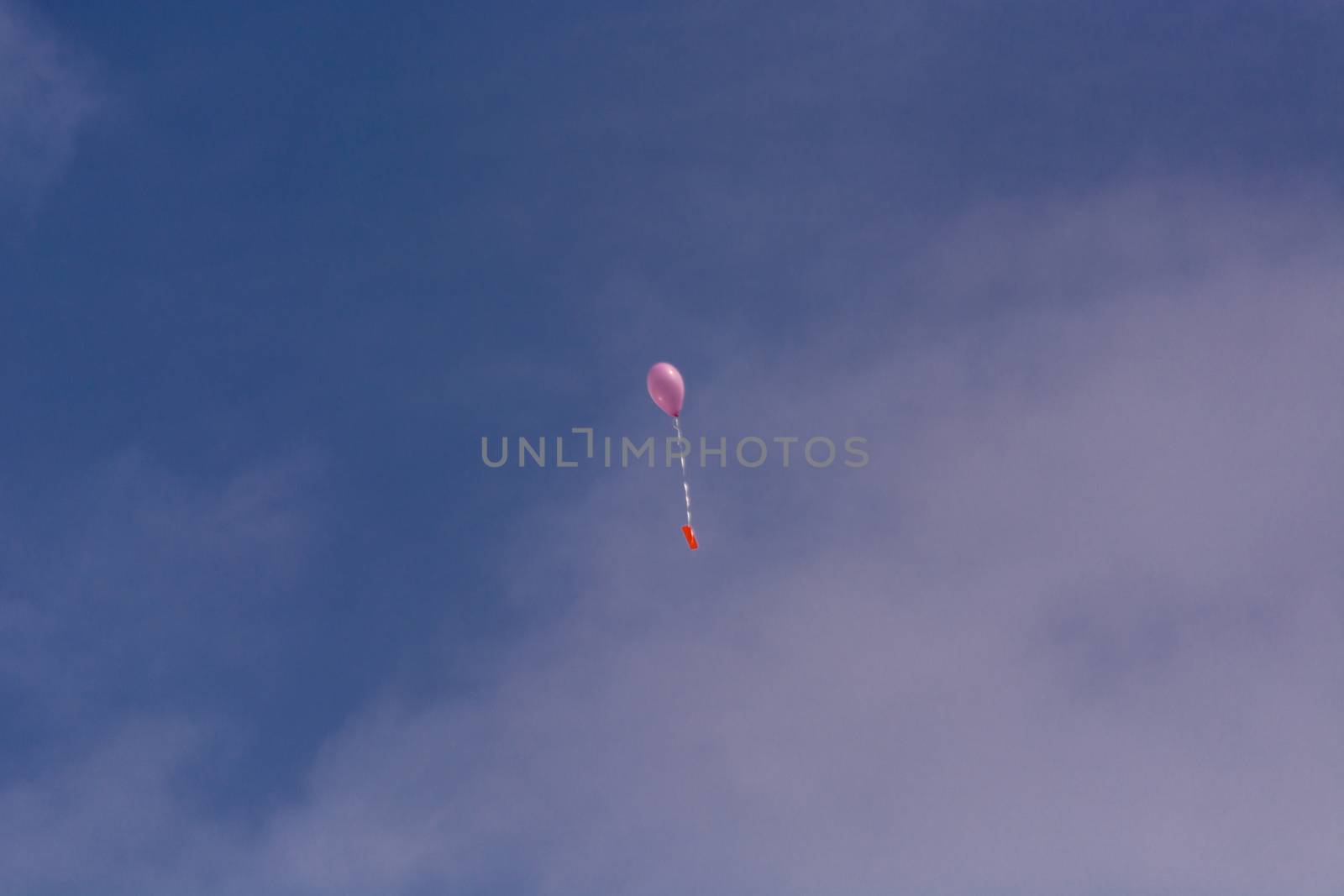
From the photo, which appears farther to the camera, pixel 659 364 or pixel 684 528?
pixel 659 364

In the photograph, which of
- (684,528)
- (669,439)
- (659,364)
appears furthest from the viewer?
(669,439)

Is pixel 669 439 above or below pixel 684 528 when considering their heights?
above

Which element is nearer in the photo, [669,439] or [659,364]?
[659,364]

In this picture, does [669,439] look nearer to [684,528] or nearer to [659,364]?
[659,364]

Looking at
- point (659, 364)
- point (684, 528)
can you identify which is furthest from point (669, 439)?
point (684, 528)

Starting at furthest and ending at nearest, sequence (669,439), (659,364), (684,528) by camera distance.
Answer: (669,439) < (659,364) < (684,528)

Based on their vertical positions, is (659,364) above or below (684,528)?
above
